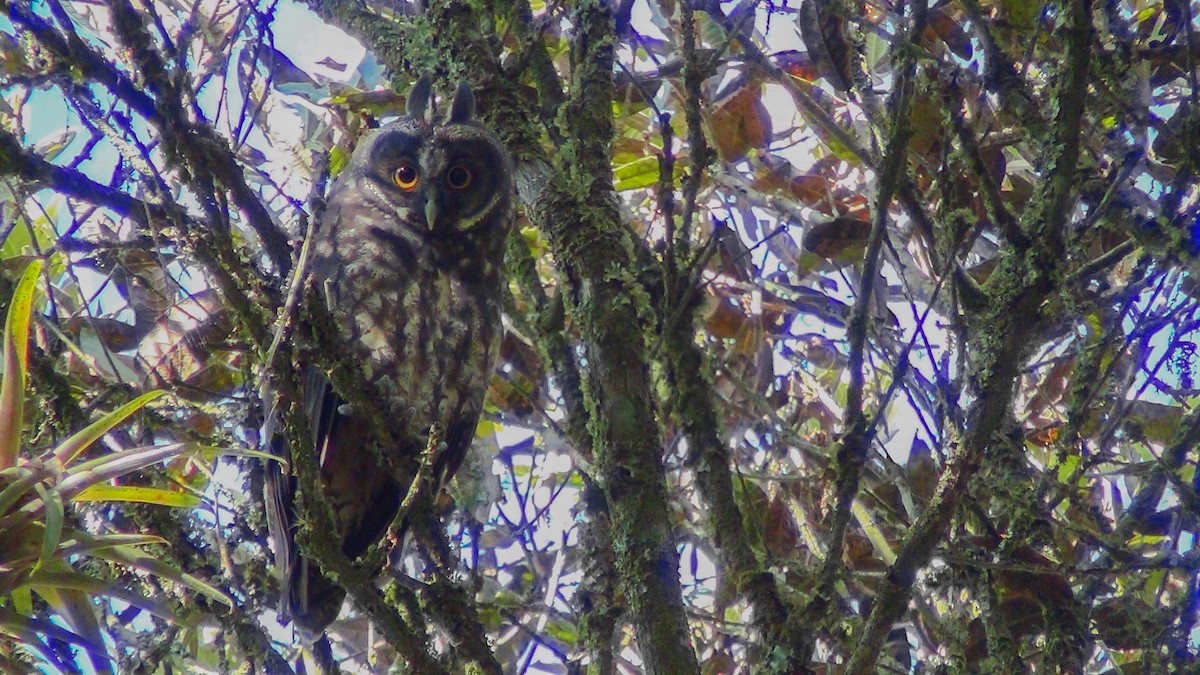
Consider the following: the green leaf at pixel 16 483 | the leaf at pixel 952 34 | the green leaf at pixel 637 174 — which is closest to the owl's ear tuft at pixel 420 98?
the green leaf at pixel 637 174

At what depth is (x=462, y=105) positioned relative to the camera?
10.8 ft

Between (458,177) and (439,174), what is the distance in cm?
6

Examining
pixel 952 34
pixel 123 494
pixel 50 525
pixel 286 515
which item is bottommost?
pixel 50 525

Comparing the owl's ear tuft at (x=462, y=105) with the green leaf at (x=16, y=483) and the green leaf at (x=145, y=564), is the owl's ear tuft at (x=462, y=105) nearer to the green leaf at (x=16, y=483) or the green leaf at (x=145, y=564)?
the green leaf at (x=145, y=564)

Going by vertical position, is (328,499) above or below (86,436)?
above

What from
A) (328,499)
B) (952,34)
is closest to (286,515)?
(328,499)

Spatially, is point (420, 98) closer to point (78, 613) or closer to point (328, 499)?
point (328, 499)

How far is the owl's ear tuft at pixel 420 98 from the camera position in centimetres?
333

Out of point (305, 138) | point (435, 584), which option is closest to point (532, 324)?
point (435, 584)

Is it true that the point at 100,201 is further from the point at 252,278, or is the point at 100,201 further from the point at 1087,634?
the point at 1087,634

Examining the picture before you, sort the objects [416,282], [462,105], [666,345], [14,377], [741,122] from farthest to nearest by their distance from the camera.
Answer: [741,122], [416,282], [462,105], [666,345], [14,377]

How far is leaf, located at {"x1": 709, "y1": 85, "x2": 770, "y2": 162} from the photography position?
4.03 m

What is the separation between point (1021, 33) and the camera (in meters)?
3.40

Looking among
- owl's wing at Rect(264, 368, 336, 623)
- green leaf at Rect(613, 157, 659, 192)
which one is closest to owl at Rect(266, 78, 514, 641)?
owl's wing at Rect(264, 368, 336, 623)
